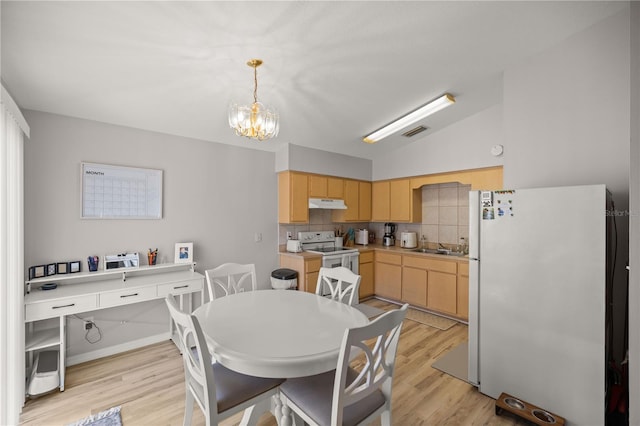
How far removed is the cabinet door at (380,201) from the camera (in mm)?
4789

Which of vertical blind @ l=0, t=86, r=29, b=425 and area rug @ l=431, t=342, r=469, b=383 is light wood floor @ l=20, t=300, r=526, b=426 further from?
vertical blind @ l=0, t=86, r=29, b=425

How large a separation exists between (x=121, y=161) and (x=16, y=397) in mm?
1985

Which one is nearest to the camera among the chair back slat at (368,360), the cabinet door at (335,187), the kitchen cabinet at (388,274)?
the chair back slat at (368,360)

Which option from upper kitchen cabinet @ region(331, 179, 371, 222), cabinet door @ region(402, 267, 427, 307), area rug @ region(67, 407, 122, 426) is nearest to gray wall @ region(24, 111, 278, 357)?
area rug @ region(67, 407, 122, 426)

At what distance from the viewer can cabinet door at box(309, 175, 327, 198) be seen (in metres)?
4.12

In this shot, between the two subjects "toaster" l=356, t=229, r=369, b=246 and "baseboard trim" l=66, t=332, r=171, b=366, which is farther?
"toaster" l=356, t=229, r=369, b=246

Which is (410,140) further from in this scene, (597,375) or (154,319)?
(154,319)

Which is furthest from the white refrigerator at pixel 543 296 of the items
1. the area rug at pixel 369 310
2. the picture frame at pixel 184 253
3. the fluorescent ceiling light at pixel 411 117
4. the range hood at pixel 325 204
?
the picture frame at pixel 184 253

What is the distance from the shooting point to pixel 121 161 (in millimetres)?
2828

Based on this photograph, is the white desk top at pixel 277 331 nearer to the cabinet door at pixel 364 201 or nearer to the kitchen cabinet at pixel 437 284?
the kitchen cabinet at pixel 437 284

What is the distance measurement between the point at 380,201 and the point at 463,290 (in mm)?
1942

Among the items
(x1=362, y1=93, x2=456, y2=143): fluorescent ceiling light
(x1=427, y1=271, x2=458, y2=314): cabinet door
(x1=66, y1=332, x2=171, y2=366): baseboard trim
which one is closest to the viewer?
(x1=66, y1=332, x2=171, y2=366): baseboard trim

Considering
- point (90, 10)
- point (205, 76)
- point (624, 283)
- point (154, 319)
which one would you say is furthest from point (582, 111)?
point (154, 319)

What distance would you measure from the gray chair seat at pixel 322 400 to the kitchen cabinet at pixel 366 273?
2.89 meters
